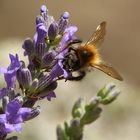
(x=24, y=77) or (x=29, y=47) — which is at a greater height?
(x=29, y=47)

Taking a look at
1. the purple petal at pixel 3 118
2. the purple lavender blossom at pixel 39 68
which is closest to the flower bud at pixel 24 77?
the purple lavender blossom at pixel 39 68

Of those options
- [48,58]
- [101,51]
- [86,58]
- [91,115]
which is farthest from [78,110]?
[101,51]

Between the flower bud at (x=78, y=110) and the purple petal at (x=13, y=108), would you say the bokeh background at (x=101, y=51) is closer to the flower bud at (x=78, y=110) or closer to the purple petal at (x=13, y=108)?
the flower bud at (x=78, y=110)

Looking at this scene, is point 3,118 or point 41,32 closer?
point 3,118

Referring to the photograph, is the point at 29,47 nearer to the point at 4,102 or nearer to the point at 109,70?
the point at 4,102

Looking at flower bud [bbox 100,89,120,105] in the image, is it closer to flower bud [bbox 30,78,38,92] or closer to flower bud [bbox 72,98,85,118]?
flower bud [bbox 72,98,85,118]

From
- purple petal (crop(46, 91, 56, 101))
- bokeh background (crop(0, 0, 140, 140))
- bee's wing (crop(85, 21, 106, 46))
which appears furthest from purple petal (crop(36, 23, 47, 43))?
bokeh background (crop(0, 0, 140, 140))
